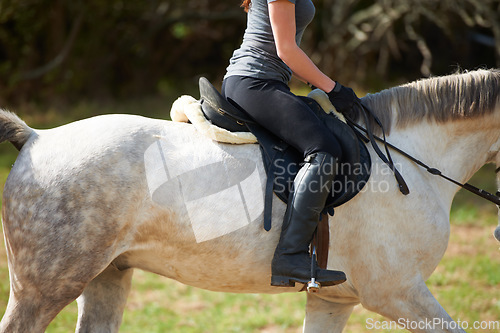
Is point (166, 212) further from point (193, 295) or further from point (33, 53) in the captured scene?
point (33, 53)

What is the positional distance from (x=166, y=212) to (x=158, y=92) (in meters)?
11.2

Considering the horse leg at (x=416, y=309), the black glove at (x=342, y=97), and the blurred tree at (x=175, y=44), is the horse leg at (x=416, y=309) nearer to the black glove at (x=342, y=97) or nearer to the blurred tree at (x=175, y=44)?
the black glove at (x=342, y=97)

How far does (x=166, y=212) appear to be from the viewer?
8.80 ft

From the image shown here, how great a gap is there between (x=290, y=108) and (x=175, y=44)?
11500 mm

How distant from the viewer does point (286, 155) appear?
285 cm

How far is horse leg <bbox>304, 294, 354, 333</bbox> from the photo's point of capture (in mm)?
3156

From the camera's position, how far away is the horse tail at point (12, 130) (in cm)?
275

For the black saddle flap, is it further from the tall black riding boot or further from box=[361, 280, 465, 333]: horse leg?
box=[361, 280, 465, 333]: horse leg

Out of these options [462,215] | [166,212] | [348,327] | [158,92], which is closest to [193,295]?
[348,327]

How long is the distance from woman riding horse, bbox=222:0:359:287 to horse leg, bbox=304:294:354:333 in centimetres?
48

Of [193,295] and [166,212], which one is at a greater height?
[166,212]

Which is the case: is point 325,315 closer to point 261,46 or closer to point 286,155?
point 286,155

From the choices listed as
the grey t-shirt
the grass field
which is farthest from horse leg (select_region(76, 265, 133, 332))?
the grass field

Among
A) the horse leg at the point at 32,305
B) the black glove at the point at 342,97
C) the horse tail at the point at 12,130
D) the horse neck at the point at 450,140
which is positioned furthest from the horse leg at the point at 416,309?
the horse tail at the point at 12,130
